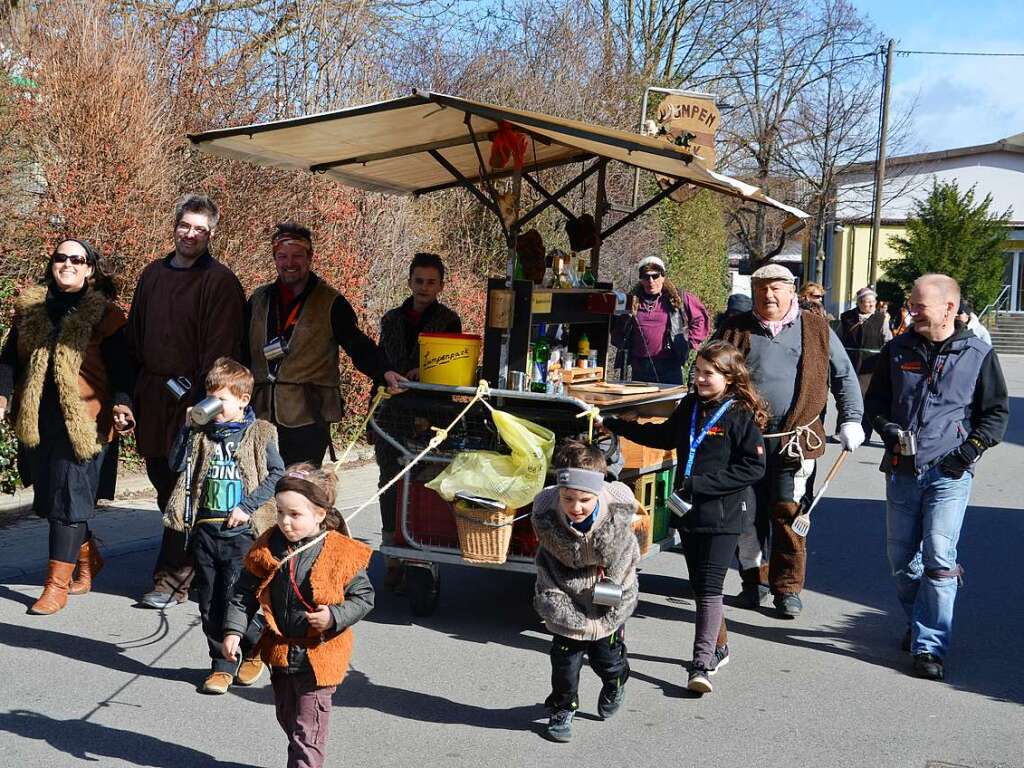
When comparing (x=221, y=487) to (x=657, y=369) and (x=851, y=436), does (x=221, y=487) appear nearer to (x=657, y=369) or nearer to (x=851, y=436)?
(x=851, y=436)

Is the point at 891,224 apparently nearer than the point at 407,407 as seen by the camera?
No

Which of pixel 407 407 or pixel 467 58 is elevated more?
pixel 467 58

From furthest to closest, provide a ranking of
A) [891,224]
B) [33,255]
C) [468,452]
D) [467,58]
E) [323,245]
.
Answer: [891,224]
[467,58]
[323,245]
[33,255]
[468,452]

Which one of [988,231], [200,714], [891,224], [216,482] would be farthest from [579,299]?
[891,224]

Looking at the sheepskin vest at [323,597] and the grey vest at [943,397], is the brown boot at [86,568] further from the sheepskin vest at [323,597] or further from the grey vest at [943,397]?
the grey vest at [943,397]

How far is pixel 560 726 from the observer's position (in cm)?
462

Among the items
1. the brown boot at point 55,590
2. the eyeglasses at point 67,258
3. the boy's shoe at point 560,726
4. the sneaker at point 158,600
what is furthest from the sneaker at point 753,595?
the eyeglasses at point 67,258

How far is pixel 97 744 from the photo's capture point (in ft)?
→ 14.5

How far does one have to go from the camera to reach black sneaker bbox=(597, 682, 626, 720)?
483 cm

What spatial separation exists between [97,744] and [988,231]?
129ft

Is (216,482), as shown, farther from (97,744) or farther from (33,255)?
(33,255)

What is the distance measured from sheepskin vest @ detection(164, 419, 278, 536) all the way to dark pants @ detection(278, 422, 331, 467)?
38.9 inches

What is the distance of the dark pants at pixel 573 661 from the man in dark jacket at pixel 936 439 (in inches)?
68.6

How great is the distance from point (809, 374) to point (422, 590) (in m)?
2.34
